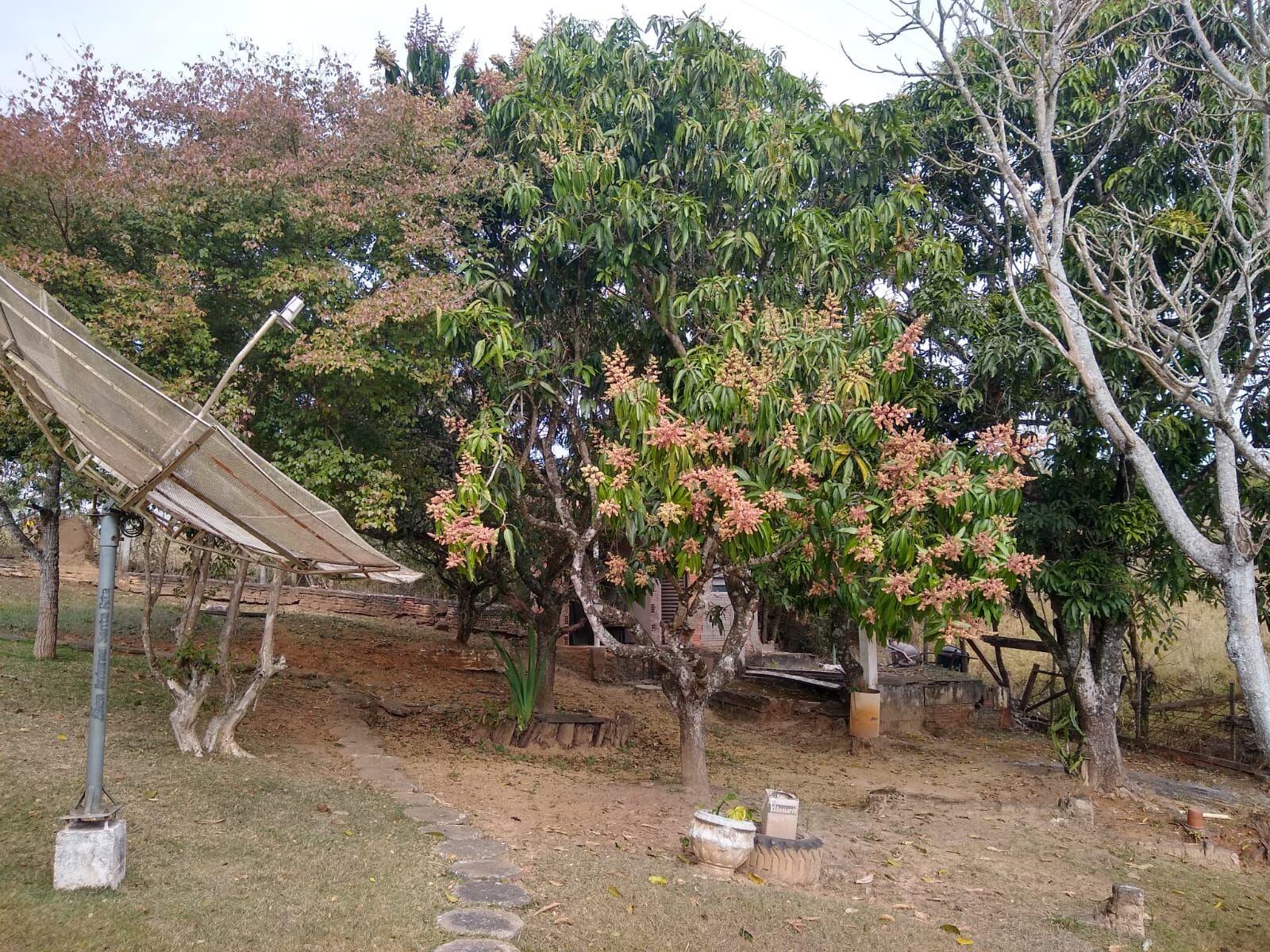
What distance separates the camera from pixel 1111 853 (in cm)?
757

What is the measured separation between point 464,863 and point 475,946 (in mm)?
1329

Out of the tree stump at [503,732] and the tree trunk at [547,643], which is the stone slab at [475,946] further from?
the tree trunk at [547,643]

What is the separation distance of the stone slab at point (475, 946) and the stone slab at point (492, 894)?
0.51 m

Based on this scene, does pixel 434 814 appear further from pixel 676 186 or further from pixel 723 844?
pixel 676 186

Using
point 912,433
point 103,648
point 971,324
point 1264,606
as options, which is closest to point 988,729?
point 1264,606

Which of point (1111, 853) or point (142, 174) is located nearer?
point (1111, 853)

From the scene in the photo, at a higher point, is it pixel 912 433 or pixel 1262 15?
pixel 1262 15

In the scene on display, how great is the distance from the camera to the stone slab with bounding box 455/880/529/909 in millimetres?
5043

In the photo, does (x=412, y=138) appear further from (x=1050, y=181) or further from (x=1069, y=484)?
(x=1069, y=484)

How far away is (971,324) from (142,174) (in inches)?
299

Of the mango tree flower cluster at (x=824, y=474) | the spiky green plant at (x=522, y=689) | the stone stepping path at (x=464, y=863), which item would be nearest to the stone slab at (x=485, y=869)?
the stone stepping path at (x=464, y=863)

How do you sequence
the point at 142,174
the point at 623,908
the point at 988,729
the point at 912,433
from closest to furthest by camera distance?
the point at 623,908, the point at 912,433, the point at 142,174, the point at 988,729

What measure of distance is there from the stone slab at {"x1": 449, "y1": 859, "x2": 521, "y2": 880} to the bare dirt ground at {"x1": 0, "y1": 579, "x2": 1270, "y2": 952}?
4.4 inches

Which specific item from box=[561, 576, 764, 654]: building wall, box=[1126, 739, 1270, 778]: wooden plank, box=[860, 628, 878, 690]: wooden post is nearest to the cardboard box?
box=[860, 628, 878, 690]: wooden post
